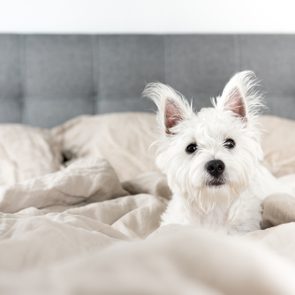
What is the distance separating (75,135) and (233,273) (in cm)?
189

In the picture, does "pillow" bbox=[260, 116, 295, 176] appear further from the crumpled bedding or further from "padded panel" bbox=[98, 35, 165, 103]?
"padded panel" bbox=[98, 35, 165, 103]

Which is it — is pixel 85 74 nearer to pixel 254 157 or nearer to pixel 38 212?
pixel 38 212

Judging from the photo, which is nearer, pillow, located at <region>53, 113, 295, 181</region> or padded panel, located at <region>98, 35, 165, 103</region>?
pillow, located at <region>53, 113, 295, 181</region>

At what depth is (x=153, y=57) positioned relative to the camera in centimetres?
259

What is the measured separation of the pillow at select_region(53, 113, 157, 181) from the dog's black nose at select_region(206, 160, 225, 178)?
799 millimetres

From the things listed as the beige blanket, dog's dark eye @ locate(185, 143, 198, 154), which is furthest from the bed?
dog's dark eye @ locate(185, 143, 198, 154)

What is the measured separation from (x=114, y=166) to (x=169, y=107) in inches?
27.6

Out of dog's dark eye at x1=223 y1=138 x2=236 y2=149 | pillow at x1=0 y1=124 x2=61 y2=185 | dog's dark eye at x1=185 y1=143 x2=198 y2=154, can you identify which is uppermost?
dog's dark eye at x1=223 y1=138 x2=236 y2=149

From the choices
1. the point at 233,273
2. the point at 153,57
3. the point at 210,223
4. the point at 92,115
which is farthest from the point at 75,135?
the point at 233,273

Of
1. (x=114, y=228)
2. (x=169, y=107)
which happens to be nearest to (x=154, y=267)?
(x=114, y=228)

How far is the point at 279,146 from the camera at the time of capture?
2164 millimetres

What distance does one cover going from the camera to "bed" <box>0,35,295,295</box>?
49cm
